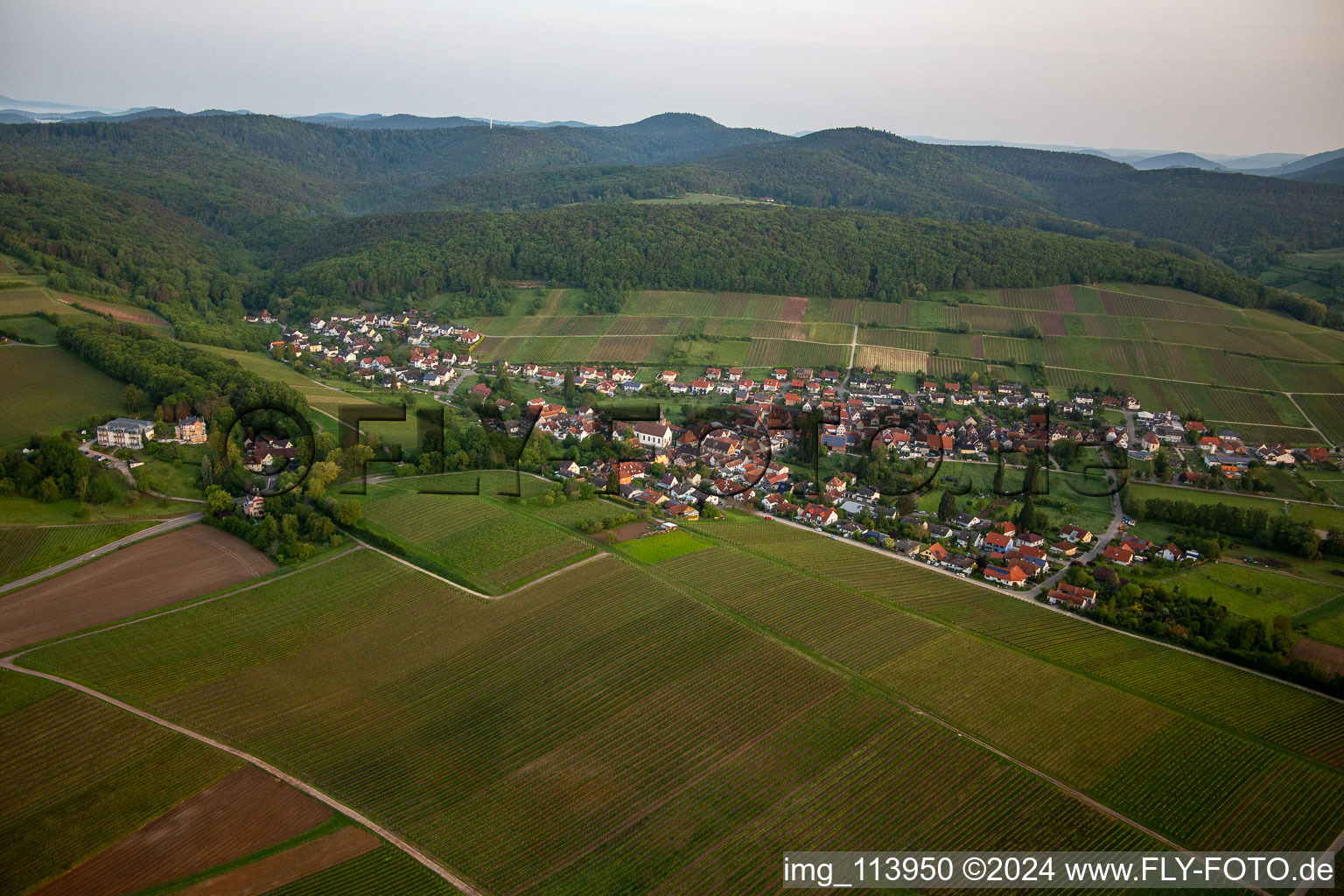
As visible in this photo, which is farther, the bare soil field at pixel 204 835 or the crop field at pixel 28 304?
the crop field at pixel 28 304

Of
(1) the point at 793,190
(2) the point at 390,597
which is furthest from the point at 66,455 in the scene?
(1) the point at 793,190

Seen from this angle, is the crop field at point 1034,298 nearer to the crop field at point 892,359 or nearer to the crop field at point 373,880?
the crop field at point 892,359

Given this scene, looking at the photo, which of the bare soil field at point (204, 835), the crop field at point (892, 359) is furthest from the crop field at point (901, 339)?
the bare soil field at point (204, 835)

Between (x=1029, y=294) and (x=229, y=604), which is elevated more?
(x=1029, y=294)

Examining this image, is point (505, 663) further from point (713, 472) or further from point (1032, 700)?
point (713, 472)

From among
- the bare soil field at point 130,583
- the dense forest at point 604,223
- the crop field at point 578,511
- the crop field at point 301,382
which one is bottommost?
the bare soil field at point 130,583

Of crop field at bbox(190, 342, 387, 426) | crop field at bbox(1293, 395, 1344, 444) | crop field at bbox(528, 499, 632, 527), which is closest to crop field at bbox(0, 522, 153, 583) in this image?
crop field at bbox(190, 342, 387, 426)
